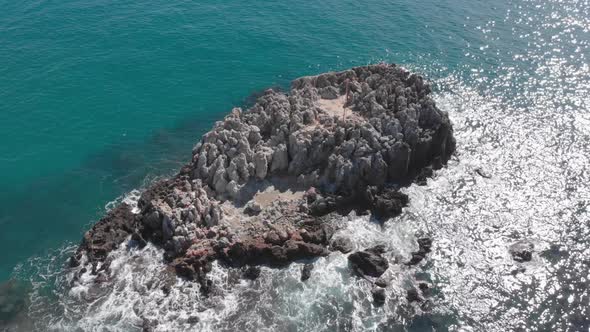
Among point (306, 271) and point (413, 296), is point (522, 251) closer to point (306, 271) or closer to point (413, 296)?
point (413, 296)

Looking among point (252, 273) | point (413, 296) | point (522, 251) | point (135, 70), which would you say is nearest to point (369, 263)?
point (413, 296)

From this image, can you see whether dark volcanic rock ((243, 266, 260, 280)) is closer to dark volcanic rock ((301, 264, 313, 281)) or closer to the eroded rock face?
dark volcanic rock ((301, 264, 313, 281))

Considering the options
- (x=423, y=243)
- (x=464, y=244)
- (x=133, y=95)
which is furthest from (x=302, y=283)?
(x=133, y=95)

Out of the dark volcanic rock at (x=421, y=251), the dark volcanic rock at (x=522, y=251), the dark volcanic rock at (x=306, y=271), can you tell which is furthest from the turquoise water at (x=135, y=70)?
the dark volcanic rock at (x=522, y=251)

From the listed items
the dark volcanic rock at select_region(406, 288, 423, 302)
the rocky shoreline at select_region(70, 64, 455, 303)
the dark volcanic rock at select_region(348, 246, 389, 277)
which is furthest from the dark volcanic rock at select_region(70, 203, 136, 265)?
the dark volcanic rock at select_region(406, 288, 423, 302)

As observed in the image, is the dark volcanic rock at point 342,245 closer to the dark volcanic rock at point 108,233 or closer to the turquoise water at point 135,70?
the dark volcanic rock at point 108,233
